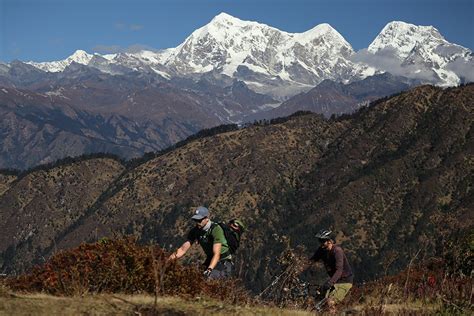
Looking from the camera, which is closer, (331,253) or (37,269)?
(37,269)

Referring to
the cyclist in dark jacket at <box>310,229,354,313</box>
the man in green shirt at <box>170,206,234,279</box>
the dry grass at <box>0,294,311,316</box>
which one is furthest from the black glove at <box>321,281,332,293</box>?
the dry grass at <box>0,294,311,316</box>

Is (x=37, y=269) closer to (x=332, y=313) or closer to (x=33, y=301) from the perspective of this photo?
(x=33, y=301)

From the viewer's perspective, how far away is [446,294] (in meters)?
9.09

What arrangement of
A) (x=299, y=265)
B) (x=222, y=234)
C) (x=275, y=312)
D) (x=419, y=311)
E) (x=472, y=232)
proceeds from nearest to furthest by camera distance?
1. (x=419, y=311)
2. (x=275, y=312)
3. (x=299, y=265)
4. (x=222, y=234)
5. (x=472, y=232)

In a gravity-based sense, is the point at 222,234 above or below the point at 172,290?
above

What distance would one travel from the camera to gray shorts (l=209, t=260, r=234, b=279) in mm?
12507

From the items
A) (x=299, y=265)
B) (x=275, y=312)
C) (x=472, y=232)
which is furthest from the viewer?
(x=472, y=232)

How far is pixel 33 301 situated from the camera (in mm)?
8414

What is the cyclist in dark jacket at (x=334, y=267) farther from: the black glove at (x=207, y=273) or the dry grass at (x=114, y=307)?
the dry grass at (x=114, y=307)

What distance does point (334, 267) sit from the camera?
44.7 ft

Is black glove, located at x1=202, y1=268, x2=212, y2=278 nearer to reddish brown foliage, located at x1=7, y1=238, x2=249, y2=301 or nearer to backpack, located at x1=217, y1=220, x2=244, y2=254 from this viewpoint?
reddish brown foliage, located at x1=7, y1=238, x2=249, y2=301

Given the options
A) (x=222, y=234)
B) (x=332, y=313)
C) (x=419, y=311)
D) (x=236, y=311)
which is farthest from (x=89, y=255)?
(x=419, y=311)

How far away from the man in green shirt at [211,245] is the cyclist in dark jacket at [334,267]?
209 centimetres

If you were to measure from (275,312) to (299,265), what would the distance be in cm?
177
